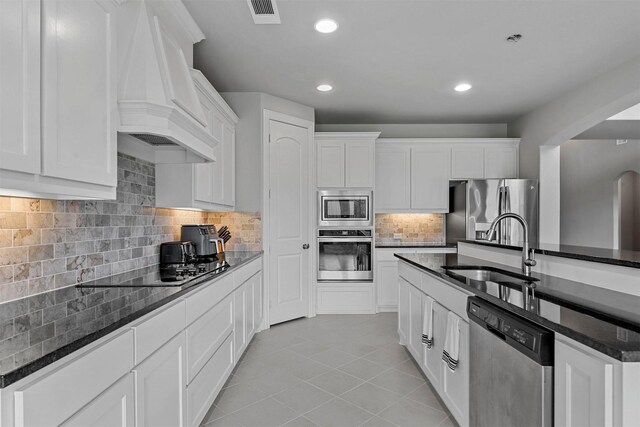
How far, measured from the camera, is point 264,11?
2.43m

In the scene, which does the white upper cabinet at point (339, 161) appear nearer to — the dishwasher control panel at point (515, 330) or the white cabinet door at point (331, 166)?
the white cabinet door at point (331, 166)

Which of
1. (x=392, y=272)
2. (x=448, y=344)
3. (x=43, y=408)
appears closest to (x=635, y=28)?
(x=448, y=344)

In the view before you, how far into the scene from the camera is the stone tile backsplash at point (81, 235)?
1540 millimetres

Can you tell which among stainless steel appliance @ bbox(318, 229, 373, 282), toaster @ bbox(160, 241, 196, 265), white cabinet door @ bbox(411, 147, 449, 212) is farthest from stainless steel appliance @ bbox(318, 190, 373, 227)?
toaster @ bbox(160, 241, 196, 265)

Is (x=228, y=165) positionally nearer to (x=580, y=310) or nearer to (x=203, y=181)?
(x=203, y=181)

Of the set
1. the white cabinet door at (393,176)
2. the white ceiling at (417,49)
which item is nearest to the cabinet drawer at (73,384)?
the white ceiling at (417,49)

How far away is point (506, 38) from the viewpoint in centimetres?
291

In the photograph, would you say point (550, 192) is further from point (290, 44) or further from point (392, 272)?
point (290, 44)

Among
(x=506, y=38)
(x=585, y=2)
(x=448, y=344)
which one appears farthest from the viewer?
(x=506, y=38)

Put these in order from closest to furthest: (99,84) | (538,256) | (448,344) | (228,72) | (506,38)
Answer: (99,84), (448,344), (538,256), (506,38), (228,72)

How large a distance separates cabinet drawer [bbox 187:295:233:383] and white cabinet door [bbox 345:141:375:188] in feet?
8.46

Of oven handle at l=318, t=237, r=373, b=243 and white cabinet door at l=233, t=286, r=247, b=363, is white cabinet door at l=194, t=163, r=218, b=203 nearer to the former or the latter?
white cabinet door at l=233, t=286, r=247, b=363

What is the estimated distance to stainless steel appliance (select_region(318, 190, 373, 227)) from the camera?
475 centimetres

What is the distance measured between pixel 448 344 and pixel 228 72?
311 centimetres
